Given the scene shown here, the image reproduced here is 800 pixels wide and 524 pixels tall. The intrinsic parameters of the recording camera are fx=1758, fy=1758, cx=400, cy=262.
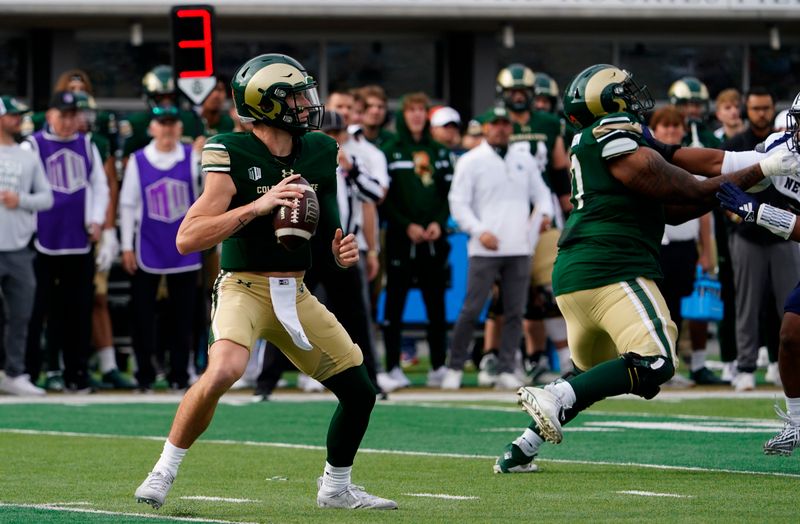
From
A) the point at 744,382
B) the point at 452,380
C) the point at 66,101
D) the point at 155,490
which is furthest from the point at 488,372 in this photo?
the point at 155,490

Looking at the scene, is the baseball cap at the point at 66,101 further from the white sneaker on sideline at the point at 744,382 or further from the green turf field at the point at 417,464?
the white sneaker on sideline at the point at 744,382

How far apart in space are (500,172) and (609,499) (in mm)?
6915

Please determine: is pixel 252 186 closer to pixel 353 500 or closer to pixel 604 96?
pixel 353 500

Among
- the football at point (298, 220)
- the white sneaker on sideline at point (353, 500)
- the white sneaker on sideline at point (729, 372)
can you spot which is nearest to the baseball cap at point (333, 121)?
the white sneaker on sideline at point (729, 372)

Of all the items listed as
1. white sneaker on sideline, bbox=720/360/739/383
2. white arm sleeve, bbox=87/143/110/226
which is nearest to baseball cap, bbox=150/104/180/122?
white arm sleeve, bbox=87/143/110/226

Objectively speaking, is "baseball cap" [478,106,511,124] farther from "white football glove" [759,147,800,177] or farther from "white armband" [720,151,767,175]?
"white football glove" [759,147,800,177]

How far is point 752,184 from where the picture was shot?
8023mm

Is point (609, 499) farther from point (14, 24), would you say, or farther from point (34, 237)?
point (14, 24)

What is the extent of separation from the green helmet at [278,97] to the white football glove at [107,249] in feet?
23.7

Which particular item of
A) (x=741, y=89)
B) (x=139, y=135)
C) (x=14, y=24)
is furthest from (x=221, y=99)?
(x=741, y=89)

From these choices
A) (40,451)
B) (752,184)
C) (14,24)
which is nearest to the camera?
(752,184)

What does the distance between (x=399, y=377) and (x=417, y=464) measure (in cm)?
544

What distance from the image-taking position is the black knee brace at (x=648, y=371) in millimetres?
7828

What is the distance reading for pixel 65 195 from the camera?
13.9 m
